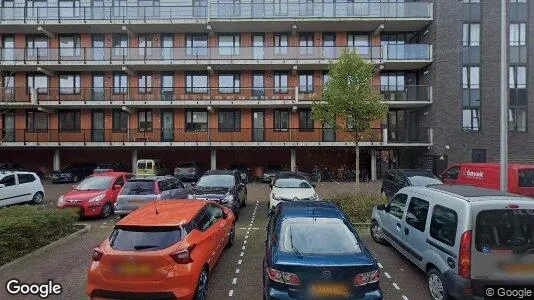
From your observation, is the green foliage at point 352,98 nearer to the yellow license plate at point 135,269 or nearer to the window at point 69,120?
the yellow license plate at point 135,269

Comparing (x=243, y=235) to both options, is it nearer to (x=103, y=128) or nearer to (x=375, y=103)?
(x=375, y=103)

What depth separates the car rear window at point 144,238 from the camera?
17.2 feet

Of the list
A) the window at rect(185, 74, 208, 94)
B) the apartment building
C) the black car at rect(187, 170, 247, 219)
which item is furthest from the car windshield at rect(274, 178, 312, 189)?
the window at rect(185, 74, 208, 94)

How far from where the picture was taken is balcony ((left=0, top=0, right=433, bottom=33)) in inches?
1011

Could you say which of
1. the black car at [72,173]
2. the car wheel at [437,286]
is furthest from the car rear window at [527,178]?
the black car at [72,173]

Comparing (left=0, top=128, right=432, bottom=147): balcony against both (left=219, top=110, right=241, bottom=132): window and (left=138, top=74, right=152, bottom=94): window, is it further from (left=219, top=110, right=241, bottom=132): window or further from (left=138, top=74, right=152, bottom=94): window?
(left=138, top=74, right=152, bottom=94): window

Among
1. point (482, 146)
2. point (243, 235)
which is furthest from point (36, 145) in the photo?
point (482, 146)

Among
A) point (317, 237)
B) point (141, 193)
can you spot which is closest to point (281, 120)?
point (141, 193)

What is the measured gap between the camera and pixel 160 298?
5.05 m

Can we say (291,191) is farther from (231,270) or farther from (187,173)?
(187,173)

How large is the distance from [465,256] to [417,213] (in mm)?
1800

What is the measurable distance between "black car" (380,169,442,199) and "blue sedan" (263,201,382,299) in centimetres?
965

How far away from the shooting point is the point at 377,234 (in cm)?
935

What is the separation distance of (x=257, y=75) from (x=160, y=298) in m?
24.2
